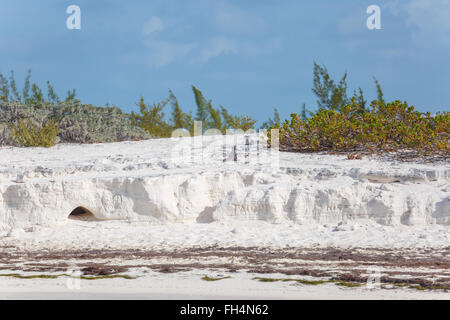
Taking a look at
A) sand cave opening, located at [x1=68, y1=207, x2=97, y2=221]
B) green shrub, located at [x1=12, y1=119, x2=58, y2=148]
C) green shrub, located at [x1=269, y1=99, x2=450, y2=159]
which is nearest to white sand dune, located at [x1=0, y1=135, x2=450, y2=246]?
sand cave opening, located at [x1=68, y1=207, x2=97, y2=221]

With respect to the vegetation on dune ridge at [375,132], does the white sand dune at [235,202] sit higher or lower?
lower

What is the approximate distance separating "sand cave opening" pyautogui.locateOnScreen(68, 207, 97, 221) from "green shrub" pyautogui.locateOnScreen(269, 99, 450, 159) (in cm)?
506

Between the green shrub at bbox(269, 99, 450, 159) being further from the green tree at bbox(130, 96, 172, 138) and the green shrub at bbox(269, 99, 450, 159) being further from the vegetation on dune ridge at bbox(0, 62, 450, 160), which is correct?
the green tree at bbox(130, 96, 172, 138)

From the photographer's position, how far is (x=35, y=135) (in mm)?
16250

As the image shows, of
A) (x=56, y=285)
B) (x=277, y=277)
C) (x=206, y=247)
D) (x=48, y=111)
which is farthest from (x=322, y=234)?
(x=48, y=111)

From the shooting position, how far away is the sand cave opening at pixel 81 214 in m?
11.1

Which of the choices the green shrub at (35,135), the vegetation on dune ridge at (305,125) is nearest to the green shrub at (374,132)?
the vegetation on dune ridge at (305,125)

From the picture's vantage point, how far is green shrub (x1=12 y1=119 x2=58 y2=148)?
1602cm

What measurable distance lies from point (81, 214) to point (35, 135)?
5.78m

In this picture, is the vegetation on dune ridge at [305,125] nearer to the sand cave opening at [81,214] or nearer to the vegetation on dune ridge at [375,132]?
the vegetation on dune ridge at [375,132]

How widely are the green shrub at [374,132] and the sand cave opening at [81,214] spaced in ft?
16.6

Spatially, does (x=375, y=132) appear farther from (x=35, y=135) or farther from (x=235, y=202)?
(x=35, y=135)

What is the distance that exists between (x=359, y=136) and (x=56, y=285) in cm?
857
